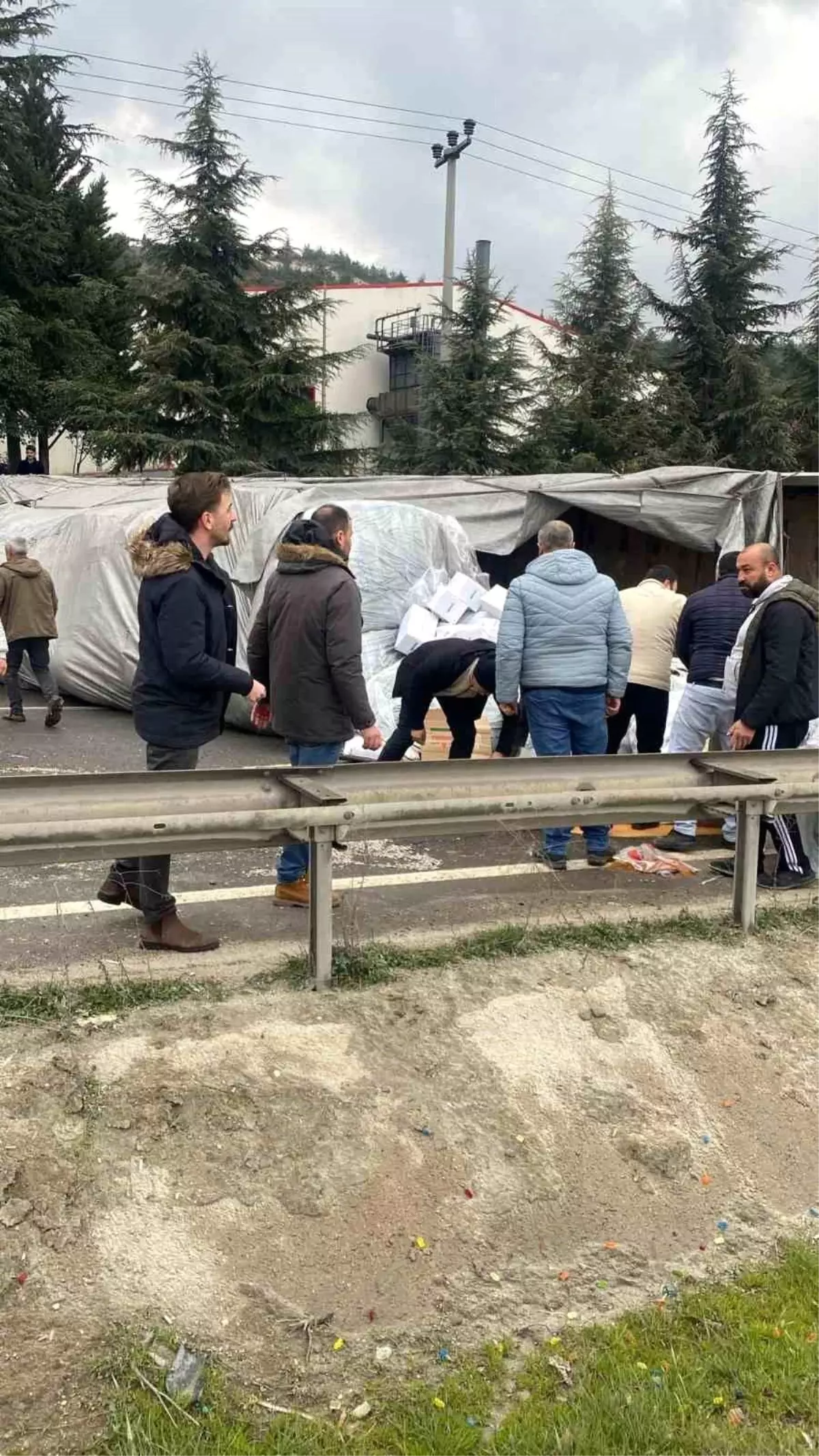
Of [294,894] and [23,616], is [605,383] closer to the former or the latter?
[23,616]

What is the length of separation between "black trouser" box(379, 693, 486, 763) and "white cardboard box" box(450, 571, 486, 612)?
8.61 feet

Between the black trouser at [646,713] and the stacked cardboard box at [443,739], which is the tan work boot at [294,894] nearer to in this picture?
the black trouser at [646,713]

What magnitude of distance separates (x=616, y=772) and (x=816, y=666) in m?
1.68

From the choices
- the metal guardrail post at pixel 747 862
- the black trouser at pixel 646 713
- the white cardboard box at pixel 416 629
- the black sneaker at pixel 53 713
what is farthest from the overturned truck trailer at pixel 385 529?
the metal guardrail post at pixel 747 862

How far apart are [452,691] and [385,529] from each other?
365 centimetres

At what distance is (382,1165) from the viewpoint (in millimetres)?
3258

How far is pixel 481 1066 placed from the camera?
3.71m

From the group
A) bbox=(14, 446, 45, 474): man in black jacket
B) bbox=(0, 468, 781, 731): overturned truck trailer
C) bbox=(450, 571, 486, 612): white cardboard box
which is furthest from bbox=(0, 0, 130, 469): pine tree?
bbox=(450, 571, 486, 612): white cardboard box

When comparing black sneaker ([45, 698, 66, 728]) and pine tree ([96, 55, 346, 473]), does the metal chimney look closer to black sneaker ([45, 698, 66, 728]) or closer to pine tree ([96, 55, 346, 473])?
pine tree ([96, 55, 346, 473])

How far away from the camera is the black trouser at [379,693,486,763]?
704 cm

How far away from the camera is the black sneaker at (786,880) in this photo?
5516 millimetres

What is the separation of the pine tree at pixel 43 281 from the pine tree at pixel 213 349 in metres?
1.99

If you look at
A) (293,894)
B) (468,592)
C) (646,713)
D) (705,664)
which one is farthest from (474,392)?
(293,894)

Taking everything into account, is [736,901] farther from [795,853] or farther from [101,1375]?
[101,1375]
